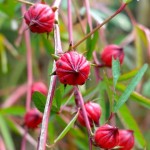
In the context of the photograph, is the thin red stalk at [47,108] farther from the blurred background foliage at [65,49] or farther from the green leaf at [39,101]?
the blurred background foliage at [65,49]

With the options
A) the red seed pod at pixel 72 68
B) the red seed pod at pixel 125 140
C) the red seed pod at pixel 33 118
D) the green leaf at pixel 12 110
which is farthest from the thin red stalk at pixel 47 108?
the green leaf at pixel 12 110

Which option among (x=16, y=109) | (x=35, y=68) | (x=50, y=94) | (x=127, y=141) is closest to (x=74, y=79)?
(x=50, y=94)

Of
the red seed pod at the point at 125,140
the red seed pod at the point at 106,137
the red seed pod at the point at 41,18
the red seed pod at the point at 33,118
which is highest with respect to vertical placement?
the red seed pod at the point at 41,18

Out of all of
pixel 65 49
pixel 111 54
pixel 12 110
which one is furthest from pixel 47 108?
pixel 65 49

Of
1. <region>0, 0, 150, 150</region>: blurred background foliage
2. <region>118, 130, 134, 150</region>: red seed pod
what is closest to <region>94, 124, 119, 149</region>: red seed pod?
<region>118, 130, 134, 150</region>: red seed pod

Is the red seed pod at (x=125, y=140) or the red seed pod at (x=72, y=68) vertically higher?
the red seed pod at (x=72, y=68)
